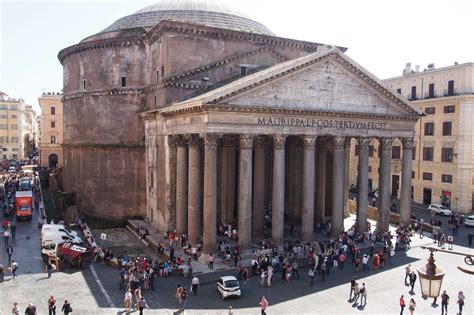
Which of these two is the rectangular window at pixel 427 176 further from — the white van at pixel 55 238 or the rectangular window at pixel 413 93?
the white van at pixel 55 238

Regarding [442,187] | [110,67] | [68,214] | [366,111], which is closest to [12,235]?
[68,214]

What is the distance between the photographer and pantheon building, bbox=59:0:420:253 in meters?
22.1

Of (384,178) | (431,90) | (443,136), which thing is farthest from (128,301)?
(431,90)

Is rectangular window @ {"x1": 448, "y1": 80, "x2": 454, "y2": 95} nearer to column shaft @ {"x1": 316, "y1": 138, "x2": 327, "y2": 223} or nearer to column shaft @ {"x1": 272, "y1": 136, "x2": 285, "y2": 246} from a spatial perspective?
column shaft @ {"x1": 316, "y1": 138, "x2": 327, "y2": 223}

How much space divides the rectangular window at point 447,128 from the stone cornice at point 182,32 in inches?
467

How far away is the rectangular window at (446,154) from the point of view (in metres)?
37.2

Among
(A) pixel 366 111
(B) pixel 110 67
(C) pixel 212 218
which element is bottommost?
(C) pixel 212 218

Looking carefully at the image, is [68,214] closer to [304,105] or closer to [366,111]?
[304,105]

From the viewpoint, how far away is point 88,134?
110 feet

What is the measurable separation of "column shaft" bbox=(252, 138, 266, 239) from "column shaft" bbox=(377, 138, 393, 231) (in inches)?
302

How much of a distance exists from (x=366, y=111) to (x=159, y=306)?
16195 millimetres

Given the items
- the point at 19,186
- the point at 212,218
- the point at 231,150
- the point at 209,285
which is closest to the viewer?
the point at 209,285

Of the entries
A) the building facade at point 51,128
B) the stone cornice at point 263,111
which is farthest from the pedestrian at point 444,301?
the building facade at point 51,128

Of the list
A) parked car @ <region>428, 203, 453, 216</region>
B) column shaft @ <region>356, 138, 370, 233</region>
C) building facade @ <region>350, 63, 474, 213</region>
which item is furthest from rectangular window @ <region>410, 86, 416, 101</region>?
column shaft @ <region>356, 138, 370, 233</region>
